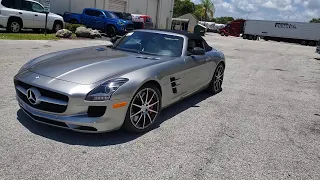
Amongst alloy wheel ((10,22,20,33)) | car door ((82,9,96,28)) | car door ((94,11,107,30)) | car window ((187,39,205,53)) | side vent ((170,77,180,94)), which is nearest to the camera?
side vent ((170,77,180,94))

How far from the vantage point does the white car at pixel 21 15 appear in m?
14.5

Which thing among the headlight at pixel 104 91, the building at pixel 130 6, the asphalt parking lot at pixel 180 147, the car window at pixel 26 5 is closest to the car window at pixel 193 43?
the asphalt parking lot at pixel 180 147

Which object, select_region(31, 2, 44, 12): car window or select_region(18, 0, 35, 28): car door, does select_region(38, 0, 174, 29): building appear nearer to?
select_region(31, 2, 44, 12): car window

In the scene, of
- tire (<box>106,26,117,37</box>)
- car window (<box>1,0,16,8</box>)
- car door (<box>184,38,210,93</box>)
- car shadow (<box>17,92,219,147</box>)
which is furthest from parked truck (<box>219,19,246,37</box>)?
car shadow (<box>17,92,219,147</box>)

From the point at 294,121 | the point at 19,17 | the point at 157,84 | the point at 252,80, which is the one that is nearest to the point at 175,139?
the point at 157,84

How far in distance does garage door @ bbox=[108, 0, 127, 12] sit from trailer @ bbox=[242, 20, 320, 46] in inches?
1081

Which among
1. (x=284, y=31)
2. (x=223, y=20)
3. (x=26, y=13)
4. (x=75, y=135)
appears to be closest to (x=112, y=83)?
(x=75, y=135)

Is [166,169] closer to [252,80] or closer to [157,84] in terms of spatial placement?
[157,84]

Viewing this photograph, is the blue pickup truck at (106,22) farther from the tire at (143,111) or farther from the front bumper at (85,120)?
the front bumper at (85,120)

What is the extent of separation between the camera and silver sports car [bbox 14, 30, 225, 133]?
3.39 meters

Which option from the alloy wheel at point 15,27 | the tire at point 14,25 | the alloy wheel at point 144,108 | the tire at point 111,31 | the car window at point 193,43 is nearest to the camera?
the alloy wheel at point 144,108

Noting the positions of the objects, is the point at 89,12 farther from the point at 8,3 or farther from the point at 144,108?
the point at 144,108

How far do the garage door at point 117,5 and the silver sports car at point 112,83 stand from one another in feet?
80.3

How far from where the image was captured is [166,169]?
10.3 ft
